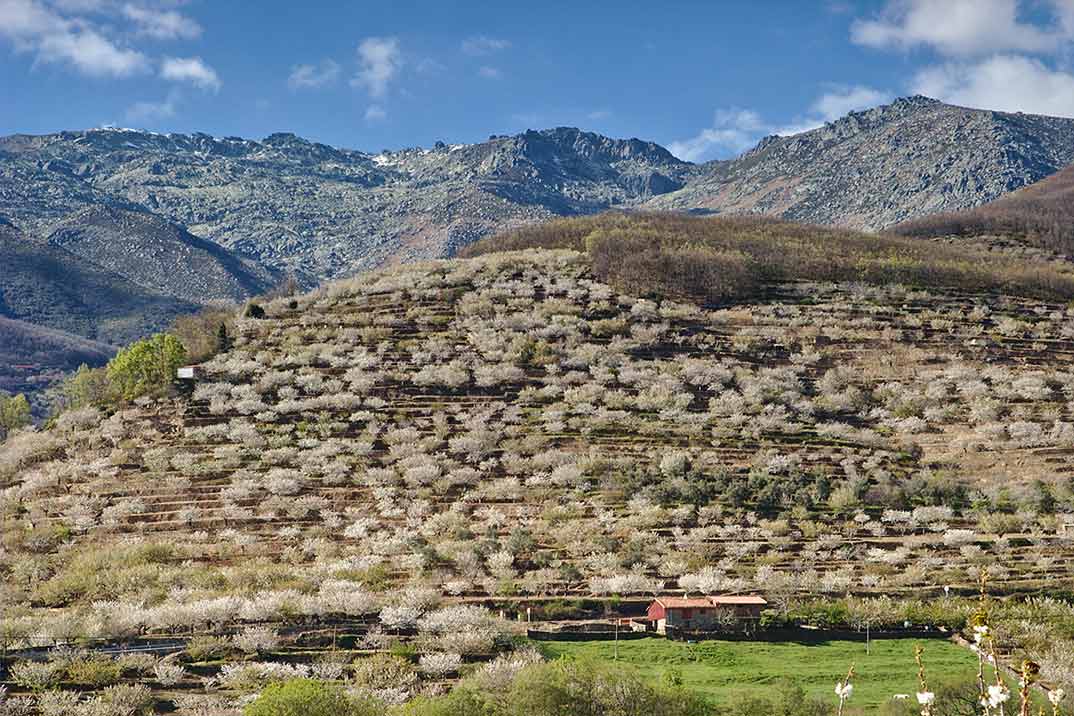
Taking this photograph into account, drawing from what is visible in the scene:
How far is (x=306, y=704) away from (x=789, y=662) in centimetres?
2021

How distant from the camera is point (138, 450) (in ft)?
206

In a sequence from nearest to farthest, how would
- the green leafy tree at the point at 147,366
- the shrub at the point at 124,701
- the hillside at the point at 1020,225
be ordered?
the shrub at the point at 124,701, the green leafy tree at the point at 147,366, the hillside at the point at 1020,225

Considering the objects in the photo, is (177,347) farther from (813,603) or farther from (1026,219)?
(1026,219)

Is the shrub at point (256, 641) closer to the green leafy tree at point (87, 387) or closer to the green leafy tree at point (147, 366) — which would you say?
the green leafy tree at point (147, 366)

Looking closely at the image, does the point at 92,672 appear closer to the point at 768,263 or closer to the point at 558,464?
the point at 558,464

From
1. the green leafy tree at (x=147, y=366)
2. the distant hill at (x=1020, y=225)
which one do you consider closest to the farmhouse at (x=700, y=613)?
the green leafy tree at (x=147, y=366)

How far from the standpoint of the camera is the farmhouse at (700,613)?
38.8 meters

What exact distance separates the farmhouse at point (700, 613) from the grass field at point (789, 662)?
129cm

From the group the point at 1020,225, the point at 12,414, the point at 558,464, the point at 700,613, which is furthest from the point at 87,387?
the point at 1020,225

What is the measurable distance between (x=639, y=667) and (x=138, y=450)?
43.6m

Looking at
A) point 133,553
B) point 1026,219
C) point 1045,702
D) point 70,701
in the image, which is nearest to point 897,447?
point 1045,702

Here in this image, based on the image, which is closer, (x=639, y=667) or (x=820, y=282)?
(x=639, y=667)

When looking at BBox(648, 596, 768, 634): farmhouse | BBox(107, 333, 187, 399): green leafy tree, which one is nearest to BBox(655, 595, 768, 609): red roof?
BBox(648, 596, 768, 634): farmhouse

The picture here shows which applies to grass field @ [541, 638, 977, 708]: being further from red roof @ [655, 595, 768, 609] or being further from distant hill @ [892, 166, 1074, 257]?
distant hill @ [892, 166, 1074, 257]
